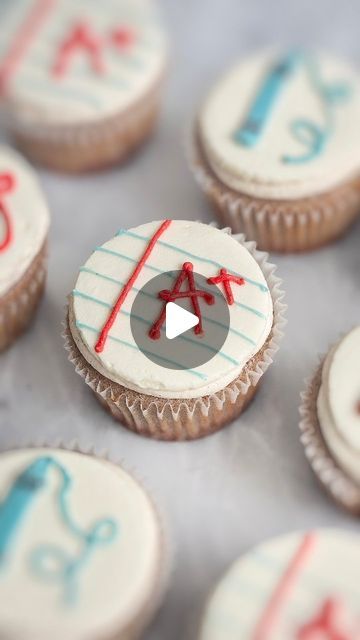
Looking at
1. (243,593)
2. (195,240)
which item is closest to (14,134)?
(195,240)

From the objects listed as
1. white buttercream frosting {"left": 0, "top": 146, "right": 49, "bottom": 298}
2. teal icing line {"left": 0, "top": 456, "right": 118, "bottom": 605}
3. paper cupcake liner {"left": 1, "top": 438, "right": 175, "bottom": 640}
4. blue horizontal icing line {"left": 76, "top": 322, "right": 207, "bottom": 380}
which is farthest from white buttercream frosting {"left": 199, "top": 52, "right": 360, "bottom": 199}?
teal icing line {"left": 0, "top": 456, "right": 118, "bottom": 605}

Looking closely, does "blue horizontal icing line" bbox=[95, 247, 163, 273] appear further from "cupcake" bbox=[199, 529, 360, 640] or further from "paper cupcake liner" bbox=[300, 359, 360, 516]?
"cupcake" bbox=[199, 529, 360, 640]

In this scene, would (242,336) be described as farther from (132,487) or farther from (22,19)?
(22,19)

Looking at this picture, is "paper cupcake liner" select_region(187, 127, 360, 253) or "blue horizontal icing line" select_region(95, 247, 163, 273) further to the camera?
"paper cupcake liner" select_region(187, 127, 360, 253)

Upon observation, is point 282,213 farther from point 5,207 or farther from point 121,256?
point 5,207
